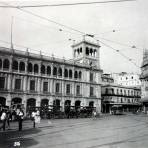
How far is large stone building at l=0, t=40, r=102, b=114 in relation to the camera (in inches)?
1451

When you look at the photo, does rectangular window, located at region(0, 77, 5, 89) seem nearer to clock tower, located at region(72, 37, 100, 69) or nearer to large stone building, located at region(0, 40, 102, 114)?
large stone building, located at region(0, 40, 102, 114)

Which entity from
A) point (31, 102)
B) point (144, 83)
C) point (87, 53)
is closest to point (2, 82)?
point (31, 102)

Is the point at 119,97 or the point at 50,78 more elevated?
the point at 50,78

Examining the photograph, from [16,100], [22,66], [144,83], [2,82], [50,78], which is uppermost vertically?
[22,66]

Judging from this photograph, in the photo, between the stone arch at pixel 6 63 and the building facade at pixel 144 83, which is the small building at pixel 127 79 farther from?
the stone arch at pixel 6 63

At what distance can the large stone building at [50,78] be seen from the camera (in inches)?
1451

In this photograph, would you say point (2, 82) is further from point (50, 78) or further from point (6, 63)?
point (50, 78)

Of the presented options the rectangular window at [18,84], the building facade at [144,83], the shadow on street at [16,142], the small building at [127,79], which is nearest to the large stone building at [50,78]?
the rectangular window at [18,84]

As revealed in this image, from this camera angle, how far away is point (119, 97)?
63.2m

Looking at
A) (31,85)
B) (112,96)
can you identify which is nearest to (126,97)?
(112,96)

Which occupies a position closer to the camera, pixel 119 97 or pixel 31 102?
pixel 31 102

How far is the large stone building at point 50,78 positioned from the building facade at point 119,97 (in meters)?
11.7

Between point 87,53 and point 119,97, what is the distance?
19.1 metres

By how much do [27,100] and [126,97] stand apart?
117ft
